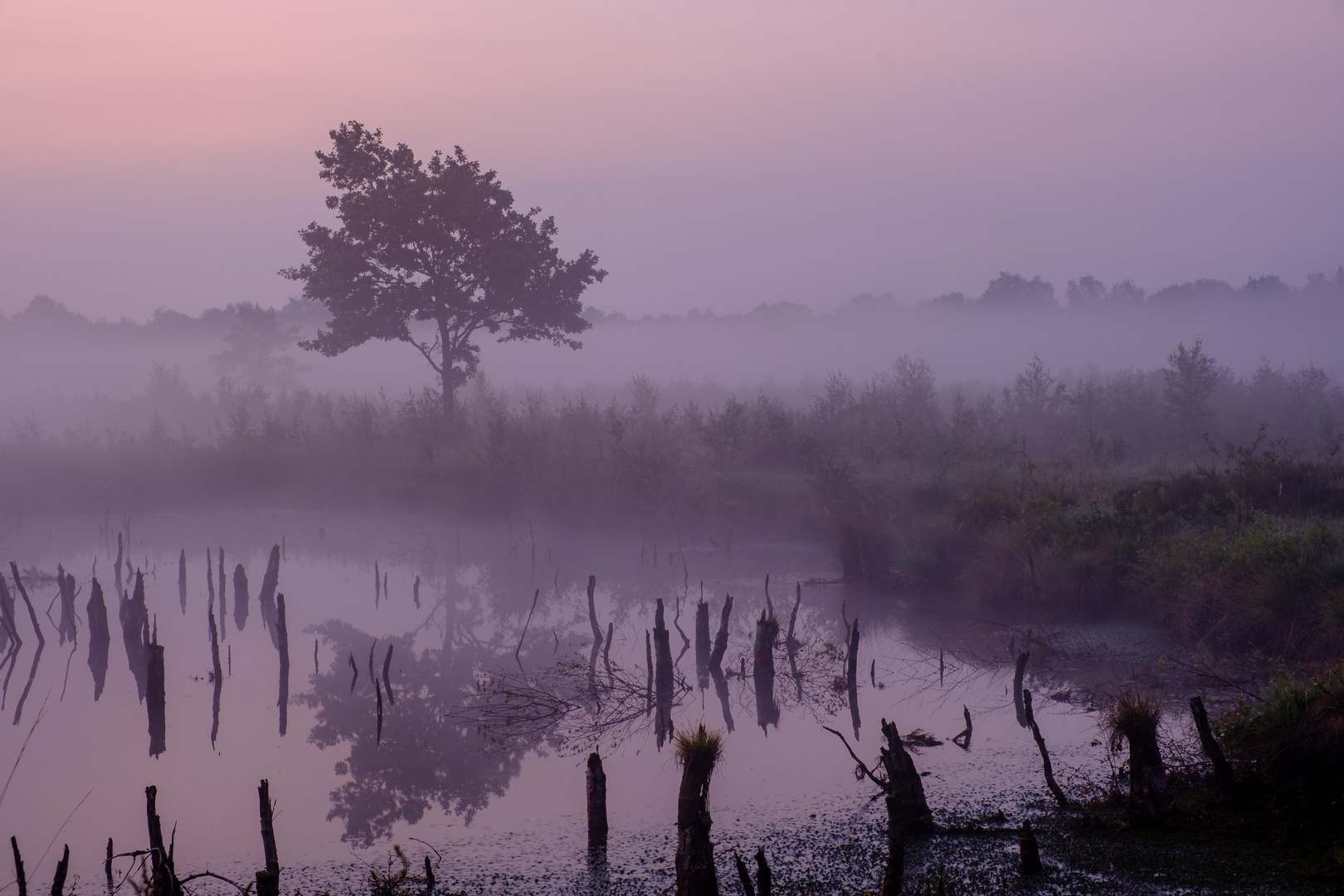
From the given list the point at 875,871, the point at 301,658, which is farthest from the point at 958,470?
the point at 875,871

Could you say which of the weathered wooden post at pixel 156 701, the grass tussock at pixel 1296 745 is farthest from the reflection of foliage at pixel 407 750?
the grass tussock at pixel 1296 745

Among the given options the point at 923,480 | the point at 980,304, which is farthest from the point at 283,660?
the point at 980,304

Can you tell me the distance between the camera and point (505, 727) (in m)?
11.5

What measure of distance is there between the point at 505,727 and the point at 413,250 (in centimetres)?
2218

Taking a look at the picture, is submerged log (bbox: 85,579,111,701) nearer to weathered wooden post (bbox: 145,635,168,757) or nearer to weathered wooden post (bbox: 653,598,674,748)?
weathered wooden post (bbox: 145,635,168,757)

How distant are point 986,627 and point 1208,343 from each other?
70216mm

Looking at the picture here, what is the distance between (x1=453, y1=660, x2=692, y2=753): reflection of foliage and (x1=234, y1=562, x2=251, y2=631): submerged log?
6.48 m

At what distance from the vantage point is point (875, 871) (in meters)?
7.17

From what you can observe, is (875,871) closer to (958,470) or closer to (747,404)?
(958,470)

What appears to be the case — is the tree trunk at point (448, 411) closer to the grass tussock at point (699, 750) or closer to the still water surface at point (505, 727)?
the still water surface at point (505, 727)

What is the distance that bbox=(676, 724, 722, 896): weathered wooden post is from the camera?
5.85 metres

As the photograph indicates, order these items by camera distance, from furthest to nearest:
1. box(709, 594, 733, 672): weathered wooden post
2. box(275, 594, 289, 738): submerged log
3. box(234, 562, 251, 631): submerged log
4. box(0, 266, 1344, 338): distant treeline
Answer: box(0, 266, 1344, 338): distant treeline → box(234, 562, 251, 631): submerged log → box(709, 594, 733, 672): weathered wooden post → box(275, 594, 289, 738): submerged log

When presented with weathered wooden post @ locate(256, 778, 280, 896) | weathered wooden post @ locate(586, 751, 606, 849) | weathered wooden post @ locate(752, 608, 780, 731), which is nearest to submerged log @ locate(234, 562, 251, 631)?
weathered wooden post @ locate(752, 608, 780, 731)

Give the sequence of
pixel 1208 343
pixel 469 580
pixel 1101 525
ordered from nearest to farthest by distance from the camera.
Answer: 1. pixel 1101 525
2. pixel 469 580
3. pixel 1208 343
